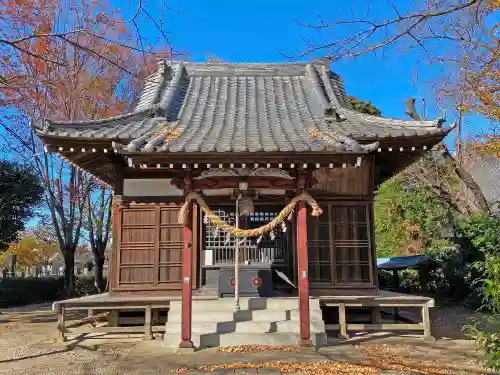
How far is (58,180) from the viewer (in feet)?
54.4

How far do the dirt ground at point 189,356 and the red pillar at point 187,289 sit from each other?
0.30 m

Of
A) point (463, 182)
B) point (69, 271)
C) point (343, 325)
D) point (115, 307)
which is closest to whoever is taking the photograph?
point (343, 325)

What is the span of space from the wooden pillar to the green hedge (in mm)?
13870

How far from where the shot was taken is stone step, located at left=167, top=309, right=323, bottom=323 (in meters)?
8.34

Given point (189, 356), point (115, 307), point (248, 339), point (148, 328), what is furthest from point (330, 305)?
point (115, 307)

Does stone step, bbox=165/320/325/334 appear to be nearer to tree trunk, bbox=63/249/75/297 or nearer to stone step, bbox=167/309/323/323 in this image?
stone step, bbox=167/309/323/323

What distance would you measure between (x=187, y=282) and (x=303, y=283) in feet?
6.55

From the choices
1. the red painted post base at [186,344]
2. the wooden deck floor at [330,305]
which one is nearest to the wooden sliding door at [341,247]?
the wooden deck floor at [330,305]

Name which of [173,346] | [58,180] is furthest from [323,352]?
→ [58,180]

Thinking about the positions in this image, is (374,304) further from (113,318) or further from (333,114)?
(113,318)

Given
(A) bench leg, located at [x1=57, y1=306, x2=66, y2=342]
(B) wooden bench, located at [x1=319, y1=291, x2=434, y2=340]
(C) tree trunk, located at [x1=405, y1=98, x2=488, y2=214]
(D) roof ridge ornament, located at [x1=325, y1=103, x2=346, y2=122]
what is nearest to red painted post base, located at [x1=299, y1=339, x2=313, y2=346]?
(B) wooden bench, located at [x1=319, y1=291, x2=434, y2=340]

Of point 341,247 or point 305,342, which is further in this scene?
point 341,247

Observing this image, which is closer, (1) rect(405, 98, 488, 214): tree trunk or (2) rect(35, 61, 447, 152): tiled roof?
(2) rect(35, 61, 447, 152): tiled roof

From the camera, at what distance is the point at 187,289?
7594 mm
